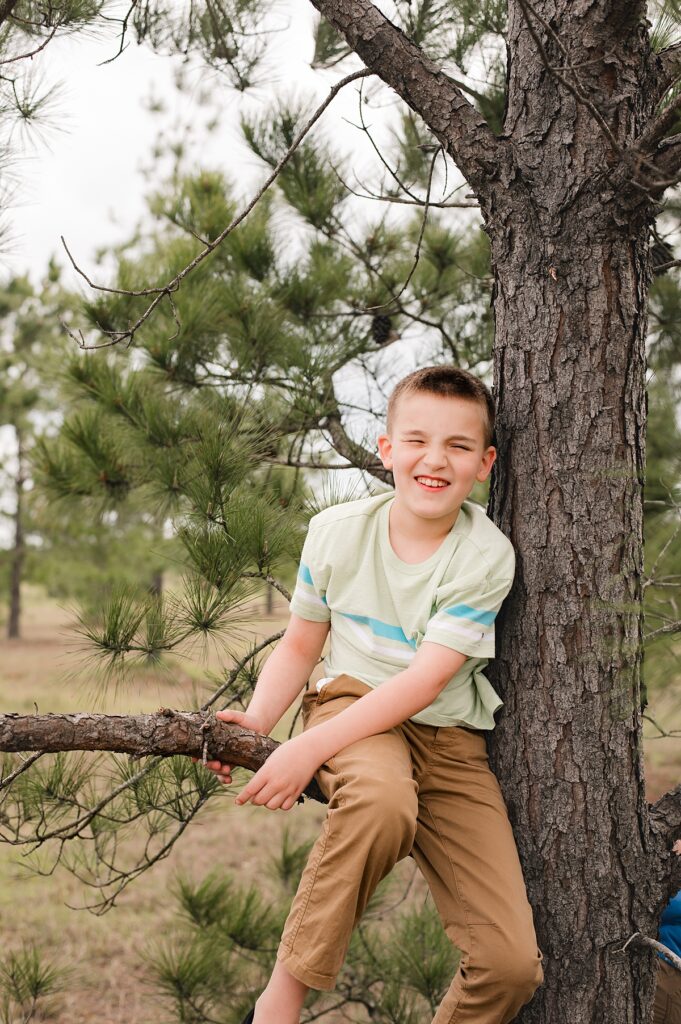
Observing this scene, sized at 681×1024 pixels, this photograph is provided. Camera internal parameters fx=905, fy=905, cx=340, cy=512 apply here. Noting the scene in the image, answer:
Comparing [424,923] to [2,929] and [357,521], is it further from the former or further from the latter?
[2,929]

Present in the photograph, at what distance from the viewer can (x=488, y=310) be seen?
2041 millimetres

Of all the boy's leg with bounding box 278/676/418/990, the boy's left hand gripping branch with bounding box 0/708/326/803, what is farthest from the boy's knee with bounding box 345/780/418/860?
the boy's left hand gripping branch with bounding box 0/708/326/803

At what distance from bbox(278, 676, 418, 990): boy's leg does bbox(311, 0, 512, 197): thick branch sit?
74 centimetres

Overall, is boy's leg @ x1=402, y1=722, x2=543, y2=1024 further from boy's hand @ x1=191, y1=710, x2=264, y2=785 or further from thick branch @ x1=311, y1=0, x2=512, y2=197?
thick branch @ x1=311, y1=0, x2=512, y2=197

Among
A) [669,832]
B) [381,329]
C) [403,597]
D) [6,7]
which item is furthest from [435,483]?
[381,329]

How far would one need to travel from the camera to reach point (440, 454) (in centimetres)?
111

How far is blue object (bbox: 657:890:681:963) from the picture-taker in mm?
1195

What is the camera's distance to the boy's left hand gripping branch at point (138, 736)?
837 mm

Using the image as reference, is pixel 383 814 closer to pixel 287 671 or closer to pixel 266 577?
pixel 287 671

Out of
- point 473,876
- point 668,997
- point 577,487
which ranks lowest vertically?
point 668,997

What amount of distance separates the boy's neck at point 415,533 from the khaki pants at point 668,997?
656 mm

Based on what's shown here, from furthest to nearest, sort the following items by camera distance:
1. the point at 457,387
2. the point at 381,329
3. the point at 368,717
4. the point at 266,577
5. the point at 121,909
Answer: the point at 121,909, the point at 381,329, the point at 266,577, the point at 457,387, the point at 368,717

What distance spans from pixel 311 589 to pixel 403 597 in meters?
0.13

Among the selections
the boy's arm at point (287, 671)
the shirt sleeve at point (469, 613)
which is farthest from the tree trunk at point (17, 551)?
the shirt sleeve at point (469, 613)
